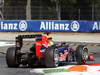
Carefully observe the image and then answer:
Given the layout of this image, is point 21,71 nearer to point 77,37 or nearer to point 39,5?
point 77,37

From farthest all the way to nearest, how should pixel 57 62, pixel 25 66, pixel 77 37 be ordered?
pixel 77 37 → pixel 25 66 → pixel 57 62

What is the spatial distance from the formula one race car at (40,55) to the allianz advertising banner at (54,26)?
18198mm

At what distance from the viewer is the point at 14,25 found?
34.7 meters

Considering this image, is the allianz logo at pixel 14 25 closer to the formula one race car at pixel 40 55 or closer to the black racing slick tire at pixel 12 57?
the formula one race car at pixel 40 55

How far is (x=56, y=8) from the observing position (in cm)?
4206

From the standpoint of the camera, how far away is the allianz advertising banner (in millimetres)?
34156

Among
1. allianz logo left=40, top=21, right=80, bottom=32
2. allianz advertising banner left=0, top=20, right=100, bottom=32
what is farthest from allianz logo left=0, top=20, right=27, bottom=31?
allianz logo left=40, top=21, right=80, bottom=32

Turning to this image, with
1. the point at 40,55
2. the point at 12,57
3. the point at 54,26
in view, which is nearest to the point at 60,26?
the point at 54,26

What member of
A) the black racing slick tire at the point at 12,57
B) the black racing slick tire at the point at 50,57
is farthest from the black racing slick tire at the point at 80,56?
the black racing slick tire at the point at 12,57

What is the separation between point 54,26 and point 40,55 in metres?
19.1

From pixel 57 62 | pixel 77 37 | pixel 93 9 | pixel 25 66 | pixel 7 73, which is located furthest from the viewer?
pixel 93 9

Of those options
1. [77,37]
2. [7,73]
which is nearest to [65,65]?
[7,73]

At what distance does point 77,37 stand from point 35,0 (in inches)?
395

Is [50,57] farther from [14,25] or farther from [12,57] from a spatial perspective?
[14,25]
